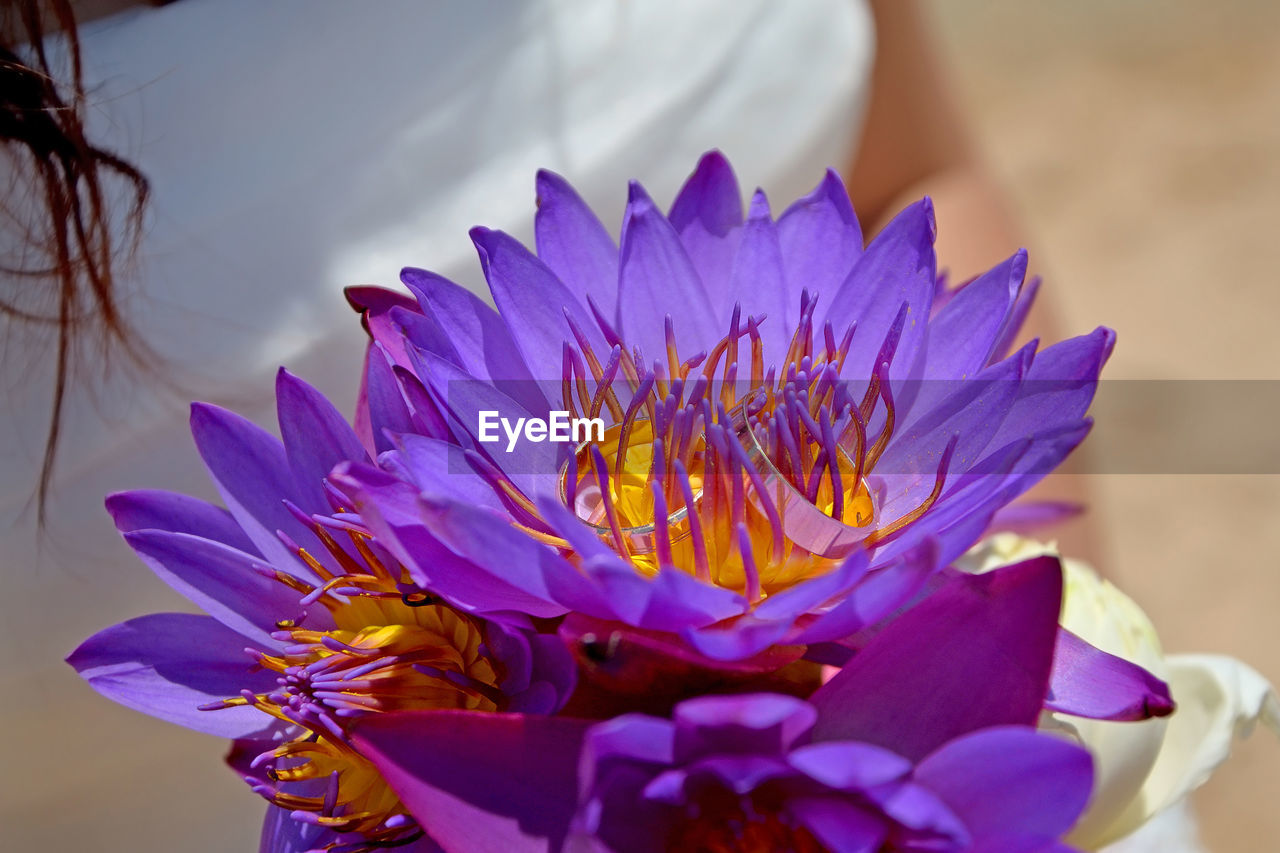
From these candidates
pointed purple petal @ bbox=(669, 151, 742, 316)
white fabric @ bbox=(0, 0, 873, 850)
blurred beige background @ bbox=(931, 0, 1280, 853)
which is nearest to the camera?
pointed purple petal @ bbox=(669, 151, 742, 316)

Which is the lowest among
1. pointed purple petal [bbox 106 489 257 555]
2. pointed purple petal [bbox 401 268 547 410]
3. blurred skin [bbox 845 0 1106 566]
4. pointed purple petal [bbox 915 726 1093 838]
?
pointed purple petal [bbox 915 726 1093 838]

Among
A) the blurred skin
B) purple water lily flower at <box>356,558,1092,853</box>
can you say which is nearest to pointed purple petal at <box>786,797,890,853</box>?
purple water lily flower at <box>356,558,1092,853</box>

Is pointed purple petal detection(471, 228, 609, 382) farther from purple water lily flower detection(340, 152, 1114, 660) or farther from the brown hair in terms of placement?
the brown hair

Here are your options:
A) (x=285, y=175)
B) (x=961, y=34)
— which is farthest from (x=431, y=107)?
(x=961, y=34)

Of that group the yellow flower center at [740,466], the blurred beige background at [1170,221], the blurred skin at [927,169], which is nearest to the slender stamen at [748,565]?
the yellow flower center at [740,466]

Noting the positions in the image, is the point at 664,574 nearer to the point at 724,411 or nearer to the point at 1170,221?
the point at 724,411

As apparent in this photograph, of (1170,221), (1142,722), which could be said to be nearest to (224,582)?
(1142,722)
